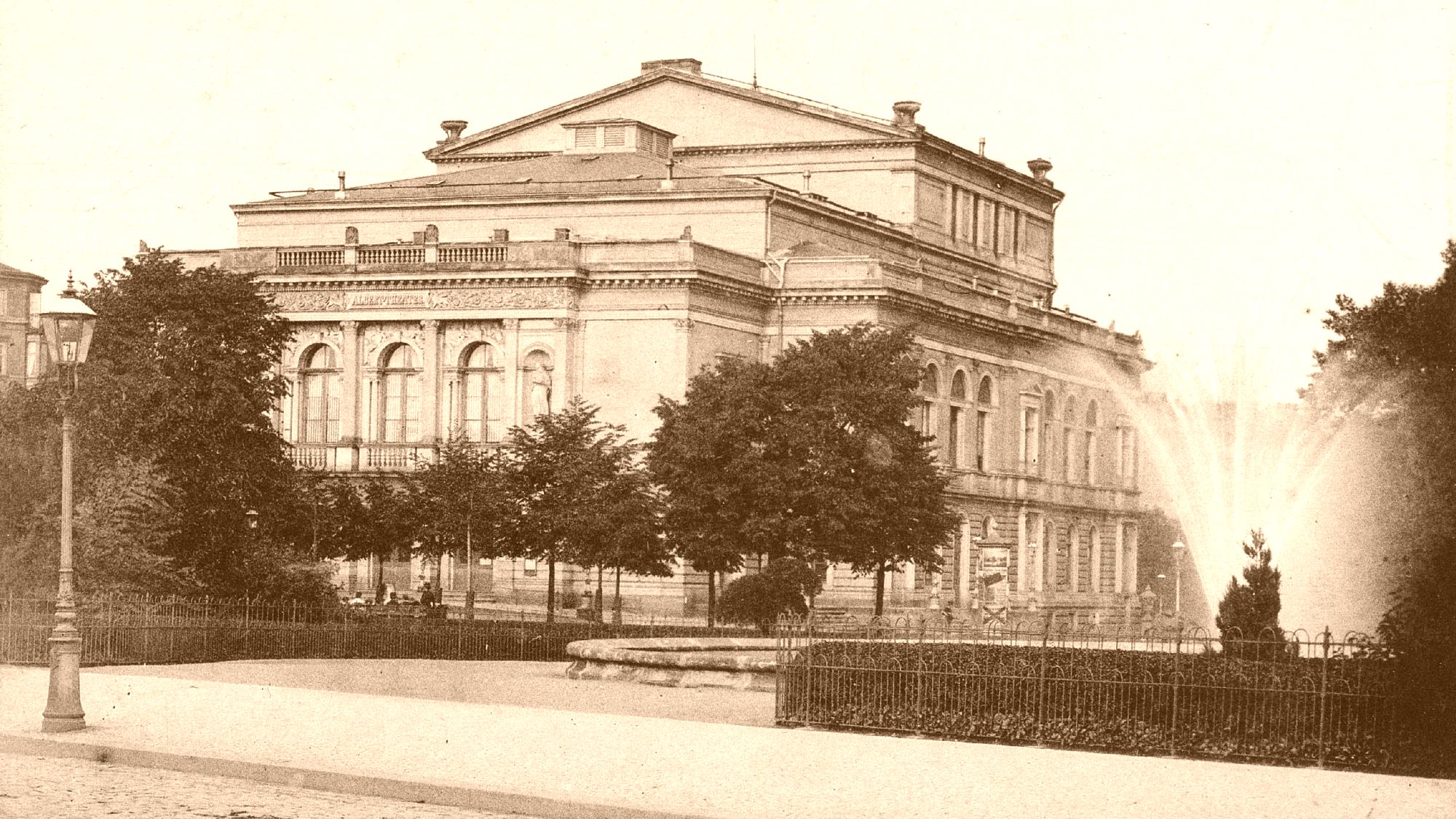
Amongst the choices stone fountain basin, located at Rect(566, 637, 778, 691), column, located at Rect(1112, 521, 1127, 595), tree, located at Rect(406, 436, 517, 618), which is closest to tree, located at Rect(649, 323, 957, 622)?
tree, located at Rect(406, 436, 517, 618)

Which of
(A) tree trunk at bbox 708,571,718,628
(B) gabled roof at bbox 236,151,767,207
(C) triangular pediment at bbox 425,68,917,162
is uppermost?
(C) triangular pediment at bbox 425,68,917,162

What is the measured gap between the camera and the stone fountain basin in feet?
112

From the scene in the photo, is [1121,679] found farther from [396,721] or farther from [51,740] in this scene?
[51,740]

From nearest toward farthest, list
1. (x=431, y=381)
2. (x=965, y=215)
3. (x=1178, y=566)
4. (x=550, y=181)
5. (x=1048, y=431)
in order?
(x=1178, y=566) < (x=431, y=381) < (x=550, y=181) < (x=1048, y=431) < (x=965, y=215)

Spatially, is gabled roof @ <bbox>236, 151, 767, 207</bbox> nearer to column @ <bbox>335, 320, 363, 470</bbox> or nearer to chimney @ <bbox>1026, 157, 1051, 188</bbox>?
column @ <bbox>335, 320, 363, 470</bbox>

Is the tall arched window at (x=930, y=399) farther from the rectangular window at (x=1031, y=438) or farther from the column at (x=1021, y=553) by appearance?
the rectangular window at (x=1031, y=438)

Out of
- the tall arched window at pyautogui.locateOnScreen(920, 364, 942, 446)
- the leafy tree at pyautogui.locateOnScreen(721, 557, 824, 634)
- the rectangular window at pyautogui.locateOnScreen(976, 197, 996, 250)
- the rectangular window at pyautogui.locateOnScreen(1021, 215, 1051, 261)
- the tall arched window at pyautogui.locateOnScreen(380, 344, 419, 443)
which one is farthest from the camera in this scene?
the rectangular window at pyautogui.locateOnScreen(1021, 215, 1051, 261)

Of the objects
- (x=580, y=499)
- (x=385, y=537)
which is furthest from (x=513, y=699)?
(x=385, y=537)

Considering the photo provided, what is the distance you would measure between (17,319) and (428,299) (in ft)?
133

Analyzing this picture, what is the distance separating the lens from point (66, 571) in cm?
2584

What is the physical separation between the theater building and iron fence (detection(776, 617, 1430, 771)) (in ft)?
128

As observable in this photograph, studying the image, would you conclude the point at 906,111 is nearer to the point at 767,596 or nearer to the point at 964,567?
the point at 964,567

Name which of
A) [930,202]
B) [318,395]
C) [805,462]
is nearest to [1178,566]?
[805,462]

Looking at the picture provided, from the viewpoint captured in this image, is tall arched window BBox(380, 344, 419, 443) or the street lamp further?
tall arched window BBox(380, 344, 419, 443)
